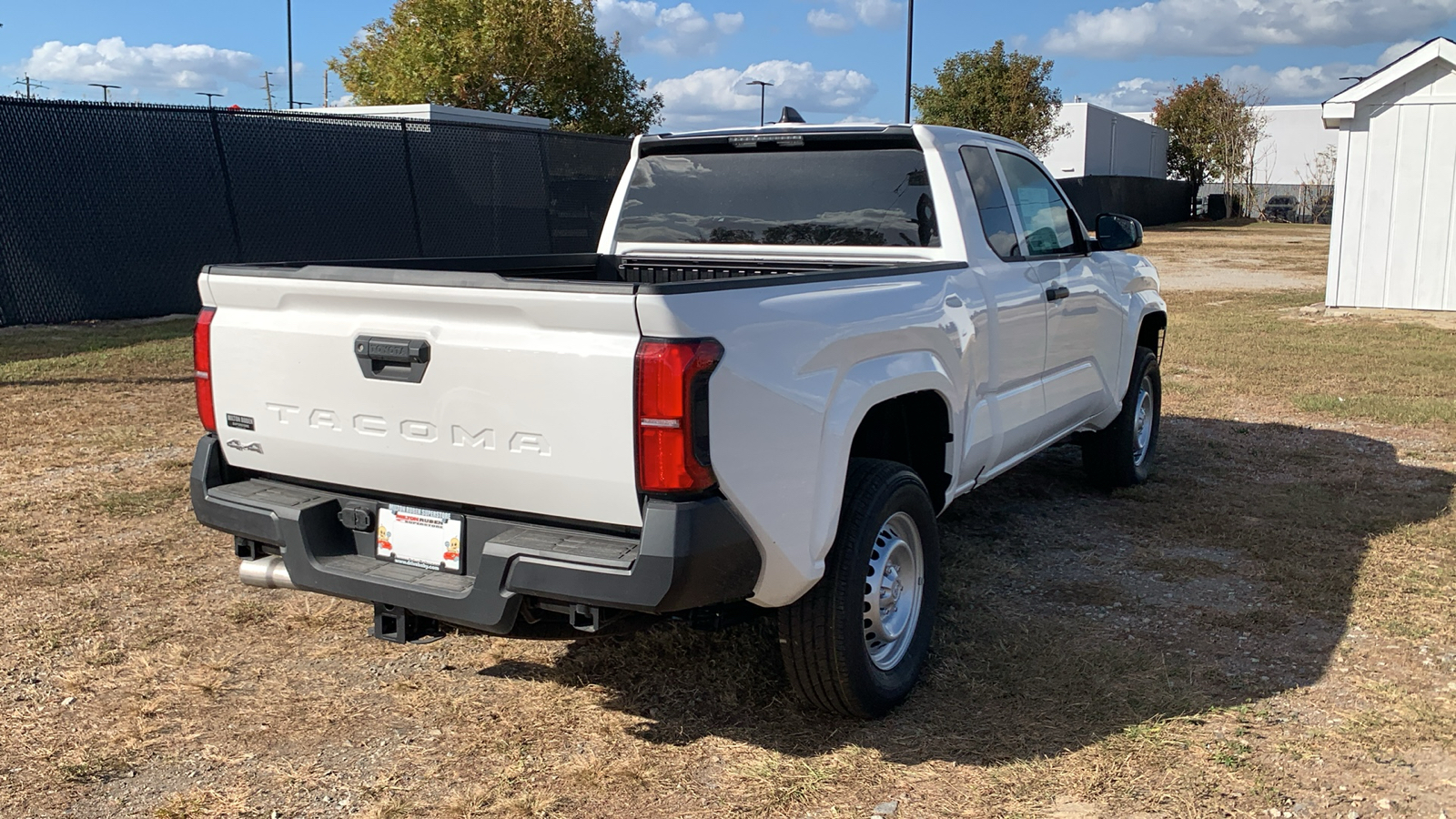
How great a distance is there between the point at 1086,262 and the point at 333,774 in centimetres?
397

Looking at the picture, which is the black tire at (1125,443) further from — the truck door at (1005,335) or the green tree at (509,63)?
the green tree at (509,63)

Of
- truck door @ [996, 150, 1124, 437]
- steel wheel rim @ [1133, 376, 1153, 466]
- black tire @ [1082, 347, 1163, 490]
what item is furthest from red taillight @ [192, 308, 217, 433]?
steel wheel rim @ [1133, 376, 1153, 466]

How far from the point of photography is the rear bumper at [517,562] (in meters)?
2.90

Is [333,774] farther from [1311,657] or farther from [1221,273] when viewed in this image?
[1221,273]

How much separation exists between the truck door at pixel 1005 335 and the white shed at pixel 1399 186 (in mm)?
12830

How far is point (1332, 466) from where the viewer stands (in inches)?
280

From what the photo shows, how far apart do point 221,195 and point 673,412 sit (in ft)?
40.8

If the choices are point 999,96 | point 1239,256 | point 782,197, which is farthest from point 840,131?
point 999,96

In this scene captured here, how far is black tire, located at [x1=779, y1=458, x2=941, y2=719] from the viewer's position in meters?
3.41

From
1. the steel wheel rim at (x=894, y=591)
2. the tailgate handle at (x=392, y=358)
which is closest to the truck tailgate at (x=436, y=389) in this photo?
the tailgate handle at (x=392, y=358)

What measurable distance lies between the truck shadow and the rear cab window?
1537 mm

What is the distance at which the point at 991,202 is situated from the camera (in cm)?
485

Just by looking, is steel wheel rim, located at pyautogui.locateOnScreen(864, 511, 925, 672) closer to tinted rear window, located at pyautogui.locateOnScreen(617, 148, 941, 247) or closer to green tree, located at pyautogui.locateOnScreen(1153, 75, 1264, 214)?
tinted rear window, located at pyautogui.locateOnScreen(617, 148, 941, 247)

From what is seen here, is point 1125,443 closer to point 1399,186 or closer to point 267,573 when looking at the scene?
point 267,573
